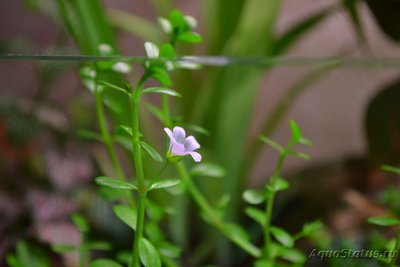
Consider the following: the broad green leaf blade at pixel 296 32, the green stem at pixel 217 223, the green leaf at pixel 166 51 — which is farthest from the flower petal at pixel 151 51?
the broad green leaf blade at pixel 296 32

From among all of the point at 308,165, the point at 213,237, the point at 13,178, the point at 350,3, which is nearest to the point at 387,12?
the point at 350,3

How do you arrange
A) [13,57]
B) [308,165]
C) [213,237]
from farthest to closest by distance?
[308,165]
[213,237]
[13,57]

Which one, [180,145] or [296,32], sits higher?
[296,32]

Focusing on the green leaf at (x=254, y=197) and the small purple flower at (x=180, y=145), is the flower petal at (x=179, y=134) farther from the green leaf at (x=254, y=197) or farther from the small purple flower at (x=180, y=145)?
the green leaf at (x=254, y=197)

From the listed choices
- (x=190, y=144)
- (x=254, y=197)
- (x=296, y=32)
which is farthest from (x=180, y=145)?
(x=296, y=32)

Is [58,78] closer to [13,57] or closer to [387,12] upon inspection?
[13,57]

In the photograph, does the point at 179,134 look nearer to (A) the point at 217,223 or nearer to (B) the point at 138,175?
(B) the point at 138,175

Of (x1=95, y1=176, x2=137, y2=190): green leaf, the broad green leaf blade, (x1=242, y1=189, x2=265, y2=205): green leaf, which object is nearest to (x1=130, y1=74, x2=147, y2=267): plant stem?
(x1=95, y1=176, x2=137, y2=190): green leaf

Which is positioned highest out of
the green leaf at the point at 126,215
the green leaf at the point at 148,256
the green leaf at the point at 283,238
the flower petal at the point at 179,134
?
the flower petal at the point at 179,134
